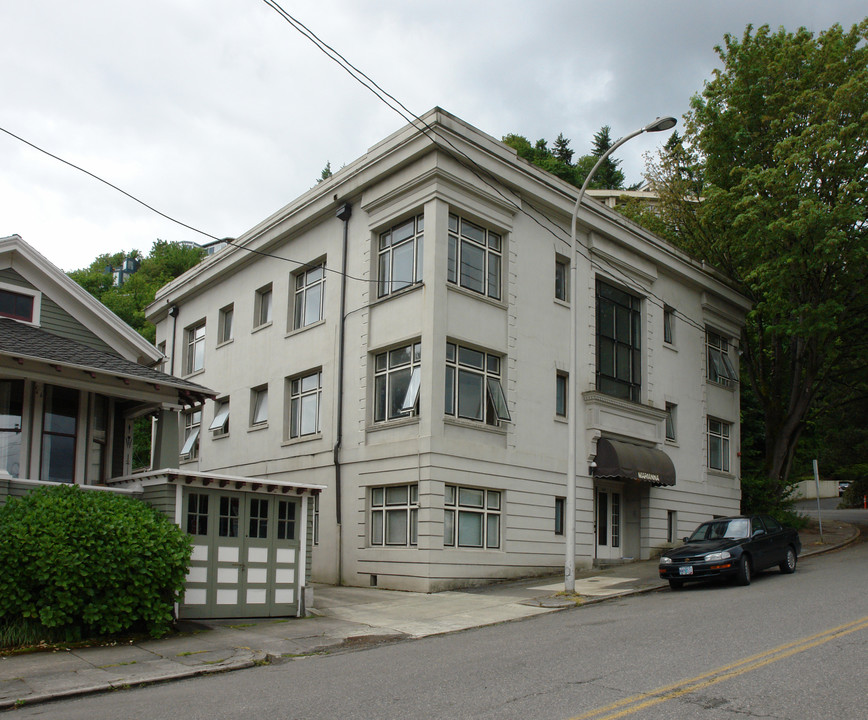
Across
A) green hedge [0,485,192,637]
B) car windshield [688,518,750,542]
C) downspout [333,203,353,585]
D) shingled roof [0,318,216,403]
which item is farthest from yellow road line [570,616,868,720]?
downspout [333,203,353,585]

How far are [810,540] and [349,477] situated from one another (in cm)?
1682

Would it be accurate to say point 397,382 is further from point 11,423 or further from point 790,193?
point 790,193

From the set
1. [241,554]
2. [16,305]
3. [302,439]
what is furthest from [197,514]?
[302,439]

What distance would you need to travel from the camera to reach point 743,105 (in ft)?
91.5

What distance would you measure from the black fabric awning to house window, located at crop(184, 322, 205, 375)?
14808mm

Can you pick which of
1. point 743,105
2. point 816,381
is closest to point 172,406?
point 743,105

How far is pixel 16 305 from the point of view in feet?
55.9

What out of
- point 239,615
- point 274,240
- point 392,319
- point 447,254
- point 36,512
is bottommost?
point 239,615

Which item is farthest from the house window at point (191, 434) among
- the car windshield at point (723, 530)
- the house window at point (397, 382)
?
the car windshield at point (723, 530)

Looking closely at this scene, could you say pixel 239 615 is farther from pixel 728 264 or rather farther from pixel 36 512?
pixel 728 264

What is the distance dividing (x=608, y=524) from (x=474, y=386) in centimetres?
713

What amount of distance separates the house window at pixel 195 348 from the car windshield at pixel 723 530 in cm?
1849

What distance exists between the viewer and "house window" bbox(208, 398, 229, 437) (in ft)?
91.3

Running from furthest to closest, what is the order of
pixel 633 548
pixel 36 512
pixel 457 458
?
1. pixel 633 548
2. pixel 457 458
3. pixel 36 512
